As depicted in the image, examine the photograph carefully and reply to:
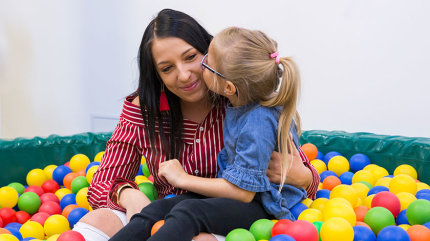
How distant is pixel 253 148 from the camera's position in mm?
1091

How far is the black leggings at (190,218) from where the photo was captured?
1.01 m

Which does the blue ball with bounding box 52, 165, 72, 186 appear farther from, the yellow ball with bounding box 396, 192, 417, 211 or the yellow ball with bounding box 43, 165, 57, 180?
the yellow ball with bounding box 396, 192, 417, 211

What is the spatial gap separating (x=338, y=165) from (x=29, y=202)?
106 cm

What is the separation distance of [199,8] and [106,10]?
63cm

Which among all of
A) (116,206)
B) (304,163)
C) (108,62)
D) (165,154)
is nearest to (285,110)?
(304,163)

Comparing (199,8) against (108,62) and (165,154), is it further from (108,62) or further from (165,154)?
(165,154)

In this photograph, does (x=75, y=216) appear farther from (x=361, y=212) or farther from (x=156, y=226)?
(x=361, y=212)

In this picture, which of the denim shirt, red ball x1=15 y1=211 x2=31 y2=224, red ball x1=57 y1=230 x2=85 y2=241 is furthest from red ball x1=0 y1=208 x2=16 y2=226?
the denim shirt

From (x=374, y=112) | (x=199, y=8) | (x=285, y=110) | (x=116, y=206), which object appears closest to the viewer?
(x=285, y=110)

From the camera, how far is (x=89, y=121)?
10.4 feet

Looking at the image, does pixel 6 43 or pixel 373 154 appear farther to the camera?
pixel 6 43

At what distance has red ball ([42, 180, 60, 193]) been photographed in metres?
1.85

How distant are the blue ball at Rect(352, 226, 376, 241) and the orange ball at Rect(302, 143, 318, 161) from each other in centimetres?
71

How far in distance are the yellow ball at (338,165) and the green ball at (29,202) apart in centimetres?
102
